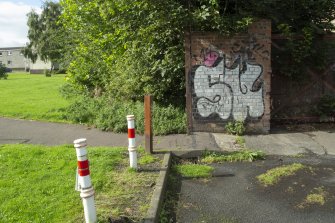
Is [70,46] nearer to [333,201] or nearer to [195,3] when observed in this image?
[195,3]

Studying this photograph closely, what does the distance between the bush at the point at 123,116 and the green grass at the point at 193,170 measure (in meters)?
2.50

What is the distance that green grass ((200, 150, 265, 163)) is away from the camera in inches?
273

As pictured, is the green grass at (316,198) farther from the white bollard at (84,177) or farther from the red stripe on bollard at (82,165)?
the red stripe on bollard at (82,165)

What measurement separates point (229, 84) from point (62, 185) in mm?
5035

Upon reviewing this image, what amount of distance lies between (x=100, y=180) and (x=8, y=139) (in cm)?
444

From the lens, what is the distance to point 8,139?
29.2ft

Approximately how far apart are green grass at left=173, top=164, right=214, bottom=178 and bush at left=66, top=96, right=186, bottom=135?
2.50m

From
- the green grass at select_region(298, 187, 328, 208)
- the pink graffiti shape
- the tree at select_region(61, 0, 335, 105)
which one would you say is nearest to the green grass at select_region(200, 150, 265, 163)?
the green grass at select_region(298, 187, 328, 208)

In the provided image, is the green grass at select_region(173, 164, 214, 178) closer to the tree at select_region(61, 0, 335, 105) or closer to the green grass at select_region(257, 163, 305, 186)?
the green grass at select_region(257, 163, 305, 186)

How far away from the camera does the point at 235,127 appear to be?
352 inches

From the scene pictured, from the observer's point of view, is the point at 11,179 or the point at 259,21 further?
the point at 259,21

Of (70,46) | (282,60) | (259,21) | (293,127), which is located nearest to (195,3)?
(259,21)

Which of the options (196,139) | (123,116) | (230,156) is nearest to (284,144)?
(230,156)

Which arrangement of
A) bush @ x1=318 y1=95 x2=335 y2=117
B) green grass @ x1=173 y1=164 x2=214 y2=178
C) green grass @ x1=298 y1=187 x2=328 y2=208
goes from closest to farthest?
1. green grass @ x1=298 y1=187 x2=328 y2=208
2. green grass @ x1=173 y1=164 x2=214 y2=178
3. bush @ x1=318 y1=95 x2=335 y2=117
